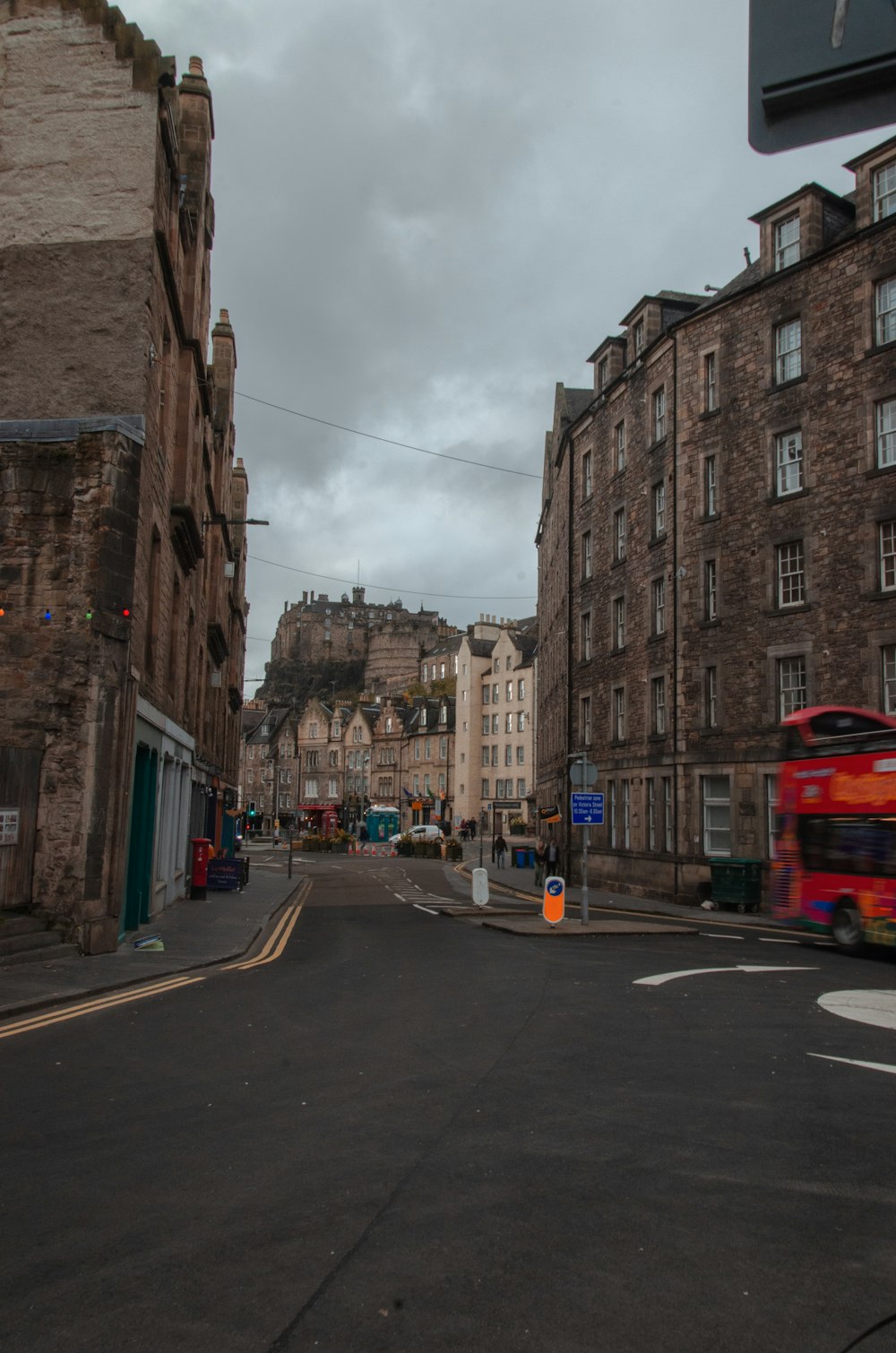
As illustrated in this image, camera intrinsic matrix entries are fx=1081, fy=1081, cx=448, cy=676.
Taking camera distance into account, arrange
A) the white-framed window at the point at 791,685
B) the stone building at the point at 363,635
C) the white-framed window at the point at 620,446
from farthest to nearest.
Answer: the stone building at the point at 363,635
the white-framed window at the point at 620,446
the white-framed window at the point at 791,685

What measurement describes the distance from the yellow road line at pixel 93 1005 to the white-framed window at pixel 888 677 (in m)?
17.0

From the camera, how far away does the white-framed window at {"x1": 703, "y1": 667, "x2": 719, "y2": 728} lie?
95.2 ft

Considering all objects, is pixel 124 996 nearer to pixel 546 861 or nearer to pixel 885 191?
pixel 885 191

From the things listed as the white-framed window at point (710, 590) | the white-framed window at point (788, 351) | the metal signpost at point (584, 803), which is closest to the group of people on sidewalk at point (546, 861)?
the white-framed window at point (710, 590)

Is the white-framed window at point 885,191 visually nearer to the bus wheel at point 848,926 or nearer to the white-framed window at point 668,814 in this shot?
the white-framed window at point 668,814

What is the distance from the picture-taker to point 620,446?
36.4 metres

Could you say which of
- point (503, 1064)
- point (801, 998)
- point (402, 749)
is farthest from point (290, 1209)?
point (402, 749)

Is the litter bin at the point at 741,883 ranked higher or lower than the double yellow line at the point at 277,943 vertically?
higher

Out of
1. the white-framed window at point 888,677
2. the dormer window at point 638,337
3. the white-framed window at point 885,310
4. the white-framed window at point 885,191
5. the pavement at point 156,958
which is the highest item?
the dormer window at point 638,337

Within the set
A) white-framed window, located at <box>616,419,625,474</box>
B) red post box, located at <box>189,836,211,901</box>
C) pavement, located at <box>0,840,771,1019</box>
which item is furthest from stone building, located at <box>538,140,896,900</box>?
red post box, located at <box>189,836,211,901</box>

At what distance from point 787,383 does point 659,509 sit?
6322mm

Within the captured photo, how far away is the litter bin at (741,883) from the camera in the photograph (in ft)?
87.0

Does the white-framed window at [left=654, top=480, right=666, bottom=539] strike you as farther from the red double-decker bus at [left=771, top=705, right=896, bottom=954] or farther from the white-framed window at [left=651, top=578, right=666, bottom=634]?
the red double-decker bus at [left=771, top=705, right=896, bottom=954]

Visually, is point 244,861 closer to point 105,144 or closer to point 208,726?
point 208,726
